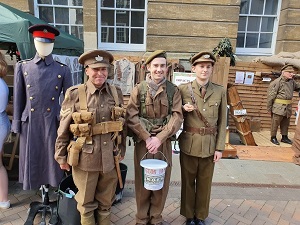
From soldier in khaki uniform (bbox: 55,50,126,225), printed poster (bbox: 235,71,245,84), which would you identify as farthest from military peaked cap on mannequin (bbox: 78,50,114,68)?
printed poster (bbox: 235,71,245,84)

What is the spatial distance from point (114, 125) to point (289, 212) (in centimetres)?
271

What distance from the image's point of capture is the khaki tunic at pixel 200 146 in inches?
104

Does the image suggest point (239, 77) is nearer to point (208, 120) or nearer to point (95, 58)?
point (208, 120)

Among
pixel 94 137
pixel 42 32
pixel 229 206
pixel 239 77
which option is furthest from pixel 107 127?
pixel 239 77

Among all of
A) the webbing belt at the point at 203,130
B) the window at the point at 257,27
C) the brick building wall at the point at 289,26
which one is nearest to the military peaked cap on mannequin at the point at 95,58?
the webbing belt at the point at 203,130

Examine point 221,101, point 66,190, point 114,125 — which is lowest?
point 66,190

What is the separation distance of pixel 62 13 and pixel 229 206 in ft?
22.5

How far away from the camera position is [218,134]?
2707 millimetres

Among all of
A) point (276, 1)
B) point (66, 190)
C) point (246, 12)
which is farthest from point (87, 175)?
point (276, 1)

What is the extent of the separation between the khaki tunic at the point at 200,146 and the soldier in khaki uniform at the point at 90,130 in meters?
0.77

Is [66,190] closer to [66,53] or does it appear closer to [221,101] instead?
[221,101]

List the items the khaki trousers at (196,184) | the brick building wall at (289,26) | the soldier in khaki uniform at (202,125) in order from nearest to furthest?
the soldier in khaki uniform at (202,125) < the khaki trousers at (196,184) < the brick building wall at (289,26)

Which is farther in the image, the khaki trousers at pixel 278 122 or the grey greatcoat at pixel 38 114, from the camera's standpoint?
the khaki trousers at pixel 278 122

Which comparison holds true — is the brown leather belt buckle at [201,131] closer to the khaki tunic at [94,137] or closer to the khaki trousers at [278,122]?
the khaki tunic at [94,137]
